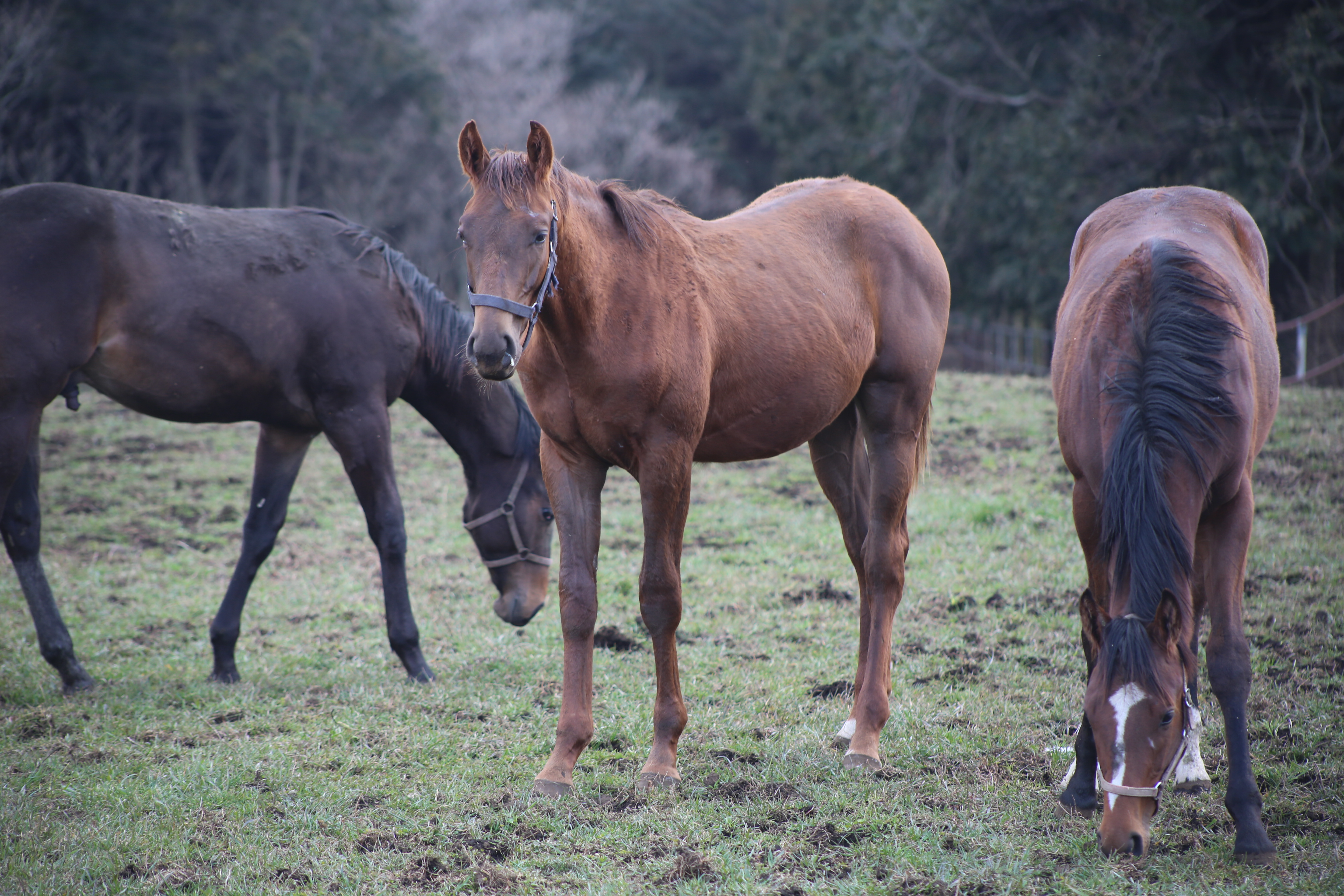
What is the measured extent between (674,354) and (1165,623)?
5.55 ft

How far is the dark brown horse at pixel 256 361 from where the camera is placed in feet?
14.3

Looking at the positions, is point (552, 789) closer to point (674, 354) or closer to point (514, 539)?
point (674, 354)

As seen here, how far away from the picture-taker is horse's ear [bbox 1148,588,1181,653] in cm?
267

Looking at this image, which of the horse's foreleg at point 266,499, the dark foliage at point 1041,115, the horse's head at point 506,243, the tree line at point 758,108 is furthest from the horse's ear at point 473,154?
the tree line at point 758,108

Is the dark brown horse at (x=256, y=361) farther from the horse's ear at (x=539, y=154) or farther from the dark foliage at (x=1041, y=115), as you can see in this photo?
the dark foliage at (x=1041, y=115)

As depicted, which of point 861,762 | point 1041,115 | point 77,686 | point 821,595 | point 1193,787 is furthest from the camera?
point 1041,115

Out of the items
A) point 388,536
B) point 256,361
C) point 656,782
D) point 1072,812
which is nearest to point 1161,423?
point 1072,812

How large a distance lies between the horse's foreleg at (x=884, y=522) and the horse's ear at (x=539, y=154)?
5.65 feet

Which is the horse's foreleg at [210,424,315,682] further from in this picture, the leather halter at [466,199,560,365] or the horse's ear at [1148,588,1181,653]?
the horse's ear at [1148,588,1181,653]

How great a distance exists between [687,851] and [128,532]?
6.77 metres

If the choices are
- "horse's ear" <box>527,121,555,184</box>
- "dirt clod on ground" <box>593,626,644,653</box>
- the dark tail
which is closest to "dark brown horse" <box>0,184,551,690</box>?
"dirt clod on ground" <box>593,626,644,653</box>

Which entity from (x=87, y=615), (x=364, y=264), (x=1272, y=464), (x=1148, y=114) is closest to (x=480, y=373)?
(x=364, y=264)

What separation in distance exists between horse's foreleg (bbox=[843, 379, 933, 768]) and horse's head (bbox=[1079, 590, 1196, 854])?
1155 mm

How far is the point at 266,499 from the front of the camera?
17.1ft
